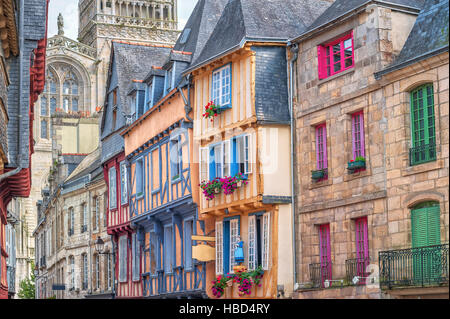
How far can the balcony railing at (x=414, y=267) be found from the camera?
16781mm

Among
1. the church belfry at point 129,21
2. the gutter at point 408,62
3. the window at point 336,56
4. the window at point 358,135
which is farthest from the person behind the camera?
the church belfry at point 129,21

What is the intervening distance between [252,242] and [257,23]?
5177 millimetres

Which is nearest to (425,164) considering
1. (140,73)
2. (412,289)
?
(412,289)

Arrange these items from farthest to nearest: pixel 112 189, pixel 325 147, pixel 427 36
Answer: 1. pixel 112 189
2. pixel 325 147
3. pixel 427 36

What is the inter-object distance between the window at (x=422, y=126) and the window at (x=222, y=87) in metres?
5.83

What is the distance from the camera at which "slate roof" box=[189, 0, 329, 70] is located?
22.9 metres

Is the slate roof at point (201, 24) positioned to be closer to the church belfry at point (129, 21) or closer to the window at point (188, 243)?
the window at point (188, 243)

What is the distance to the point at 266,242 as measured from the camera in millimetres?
21734

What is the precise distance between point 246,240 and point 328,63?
4613mm

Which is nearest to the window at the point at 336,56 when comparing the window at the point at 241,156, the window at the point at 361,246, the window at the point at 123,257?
the window at the point at 241,156

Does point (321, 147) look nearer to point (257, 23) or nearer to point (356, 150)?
point (356, 150)

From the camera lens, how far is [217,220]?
2392 cm

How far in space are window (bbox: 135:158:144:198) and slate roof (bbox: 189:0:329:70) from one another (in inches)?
192

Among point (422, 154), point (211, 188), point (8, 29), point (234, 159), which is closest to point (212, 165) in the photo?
point (211, 188)
